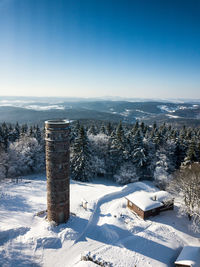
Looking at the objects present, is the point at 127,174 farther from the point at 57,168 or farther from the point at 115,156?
the point at 57,168

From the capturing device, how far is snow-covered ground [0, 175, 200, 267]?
45.6ft

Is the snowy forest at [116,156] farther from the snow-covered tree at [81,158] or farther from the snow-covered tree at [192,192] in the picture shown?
the snow-covered tree at [192,192]

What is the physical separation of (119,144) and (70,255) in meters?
23.4

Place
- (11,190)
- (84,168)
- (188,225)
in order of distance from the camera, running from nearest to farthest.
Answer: (188,225)
(11,190)
(84,168)

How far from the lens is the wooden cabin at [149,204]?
20.0 m

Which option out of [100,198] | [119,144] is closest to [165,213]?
[100,198]

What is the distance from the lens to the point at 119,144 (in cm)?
3509

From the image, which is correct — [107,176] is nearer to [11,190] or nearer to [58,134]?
[11,190]

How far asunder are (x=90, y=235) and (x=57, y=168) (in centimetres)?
725

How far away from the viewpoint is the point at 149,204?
66.7ft

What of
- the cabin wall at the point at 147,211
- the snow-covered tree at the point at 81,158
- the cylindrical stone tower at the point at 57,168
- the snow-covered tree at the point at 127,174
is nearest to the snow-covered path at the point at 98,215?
the cylindrical stone tower at the point at 57,168

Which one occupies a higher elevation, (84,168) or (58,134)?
(58,134)

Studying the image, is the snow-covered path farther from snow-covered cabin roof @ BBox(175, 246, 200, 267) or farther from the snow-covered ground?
snow-covered cabin roof @ BBox(175, 246, 200, 267)

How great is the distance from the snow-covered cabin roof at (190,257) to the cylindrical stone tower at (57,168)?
35.4 ft
